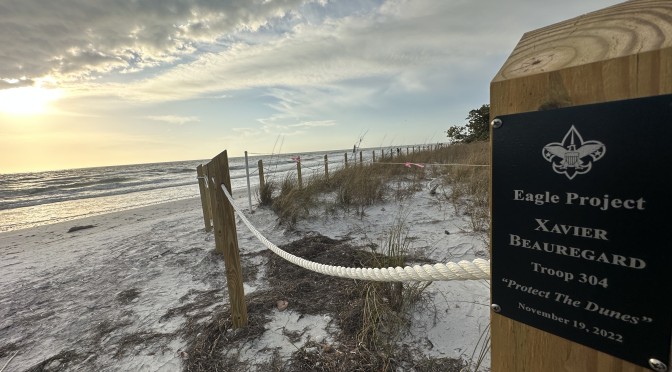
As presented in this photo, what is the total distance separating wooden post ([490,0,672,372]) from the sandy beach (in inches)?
59.6

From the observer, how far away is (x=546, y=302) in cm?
67

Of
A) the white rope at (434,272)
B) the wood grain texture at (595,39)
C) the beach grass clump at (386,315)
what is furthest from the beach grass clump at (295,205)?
the wood grain texture at (595,39)

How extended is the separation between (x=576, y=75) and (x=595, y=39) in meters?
0.09

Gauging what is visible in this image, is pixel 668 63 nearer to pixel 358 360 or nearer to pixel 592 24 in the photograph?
pixel 592 24

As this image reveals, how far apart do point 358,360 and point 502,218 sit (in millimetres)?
1614

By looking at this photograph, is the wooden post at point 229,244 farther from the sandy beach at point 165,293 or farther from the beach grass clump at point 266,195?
the beach grass clump at point 266,195

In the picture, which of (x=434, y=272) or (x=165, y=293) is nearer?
(x=434, y=272)

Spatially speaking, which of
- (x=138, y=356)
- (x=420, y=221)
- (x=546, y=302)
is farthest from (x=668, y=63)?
(x=420, y=221)

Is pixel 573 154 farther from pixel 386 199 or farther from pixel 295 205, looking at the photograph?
pixel 386 199

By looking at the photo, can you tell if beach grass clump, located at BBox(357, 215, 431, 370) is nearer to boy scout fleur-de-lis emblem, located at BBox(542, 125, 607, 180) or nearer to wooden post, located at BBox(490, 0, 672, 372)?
wooden post, located at BBox(490, 0, 672, 372)

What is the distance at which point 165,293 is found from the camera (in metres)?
3.32

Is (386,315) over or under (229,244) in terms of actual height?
under

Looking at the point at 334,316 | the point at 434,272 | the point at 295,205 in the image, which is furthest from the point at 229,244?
the point at 295,205

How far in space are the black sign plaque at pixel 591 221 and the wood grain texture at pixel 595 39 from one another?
0.10 meters
